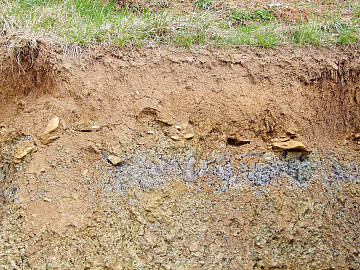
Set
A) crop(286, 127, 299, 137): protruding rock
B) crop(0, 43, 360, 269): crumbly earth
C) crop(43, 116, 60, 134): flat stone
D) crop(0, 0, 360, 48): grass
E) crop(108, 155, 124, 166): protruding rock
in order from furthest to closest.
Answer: crop(0, 0, 360, 48): grass → crop(286, 127, 299, 137): protruding rock → crop(43, 116, 60, 134): flat stone → crop(108, 155, 124, 166): protruding rock → crop(0, 43, 360, 269): crumbly earth

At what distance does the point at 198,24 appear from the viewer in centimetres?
400

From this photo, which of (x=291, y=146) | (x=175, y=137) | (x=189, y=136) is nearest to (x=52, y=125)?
(x=175, y=137)

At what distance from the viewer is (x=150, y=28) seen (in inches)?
156

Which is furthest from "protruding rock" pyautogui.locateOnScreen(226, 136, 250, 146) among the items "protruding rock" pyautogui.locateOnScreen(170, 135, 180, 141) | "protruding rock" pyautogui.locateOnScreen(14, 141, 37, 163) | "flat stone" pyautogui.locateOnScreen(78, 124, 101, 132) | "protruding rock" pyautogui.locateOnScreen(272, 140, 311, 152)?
"protruding rock" pyautogui.locateOnScreen(14, 141, 37, 163)

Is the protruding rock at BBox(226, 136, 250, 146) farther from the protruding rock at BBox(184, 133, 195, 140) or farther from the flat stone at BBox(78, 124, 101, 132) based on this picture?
the flat stone at BBox(78, 124, 101, 132)

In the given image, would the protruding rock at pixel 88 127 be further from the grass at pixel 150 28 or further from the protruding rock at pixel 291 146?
the protruding rock at pixel 291 146

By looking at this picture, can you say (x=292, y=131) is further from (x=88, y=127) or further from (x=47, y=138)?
(x=47, y=138)

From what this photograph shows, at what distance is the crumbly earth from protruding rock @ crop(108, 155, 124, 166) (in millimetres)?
23

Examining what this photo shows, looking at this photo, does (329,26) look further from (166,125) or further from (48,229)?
(48,229)

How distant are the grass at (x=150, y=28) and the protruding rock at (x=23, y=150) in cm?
94

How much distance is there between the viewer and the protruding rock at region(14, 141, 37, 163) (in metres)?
3.28

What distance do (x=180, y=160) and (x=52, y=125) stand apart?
1035mm

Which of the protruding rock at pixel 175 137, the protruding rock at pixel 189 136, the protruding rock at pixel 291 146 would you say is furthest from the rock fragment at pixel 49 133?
the protruding rock at pixel 291 146

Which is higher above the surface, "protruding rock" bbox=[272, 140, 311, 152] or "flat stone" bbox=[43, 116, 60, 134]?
"flat stone" bbox=[43, 116, 60, 134]
